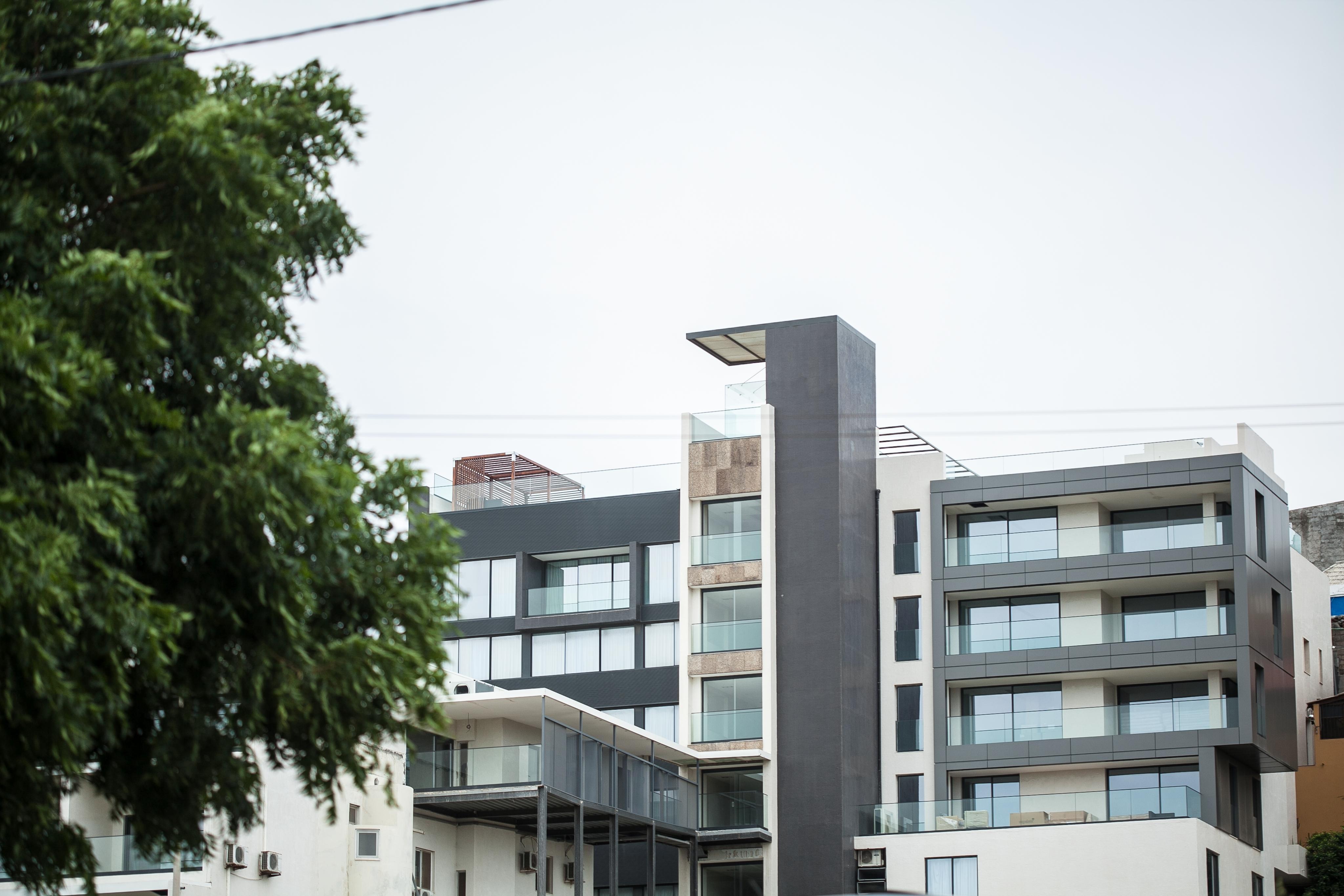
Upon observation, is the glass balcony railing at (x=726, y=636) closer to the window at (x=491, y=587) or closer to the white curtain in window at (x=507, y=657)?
the white curtain in window at (x=507, y=657)

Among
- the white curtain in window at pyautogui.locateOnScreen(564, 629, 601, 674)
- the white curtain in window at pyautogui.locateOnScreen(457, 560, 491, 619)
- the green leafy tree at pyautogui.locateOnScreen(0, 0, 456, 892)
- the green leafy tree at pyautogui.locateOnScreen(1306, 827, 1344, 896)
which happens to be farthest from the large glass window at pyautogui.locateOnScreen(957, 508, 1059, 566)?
the green leafy tree at pyautogui.locateOnScreen(0, 0, 456, 892)

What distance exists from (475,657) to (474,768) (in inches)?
571

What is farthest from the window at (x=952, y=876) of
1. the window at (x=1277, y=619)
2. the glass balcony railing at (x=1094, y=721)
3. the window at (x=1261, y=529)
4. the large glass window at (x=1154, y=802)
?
the window at (x=1261, y=529)

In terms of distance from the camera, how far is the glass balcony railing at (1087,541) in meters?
48.4

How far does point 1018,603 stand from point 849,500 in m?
5.55

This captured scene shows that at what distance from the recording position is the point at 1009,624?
5006cm

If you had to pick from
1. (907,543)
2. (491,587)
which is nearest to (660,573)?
(491,587)

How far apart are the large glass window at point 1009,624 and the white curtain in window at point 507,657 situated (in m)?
12.5

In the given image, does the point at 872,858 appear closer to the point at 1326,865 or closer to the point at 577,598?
the point at 577,598

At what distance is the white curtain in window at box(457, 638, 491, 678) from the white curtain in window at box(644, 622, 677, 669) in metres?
4.97

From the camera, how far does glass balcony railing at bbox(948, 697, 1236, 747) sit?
1850 inches

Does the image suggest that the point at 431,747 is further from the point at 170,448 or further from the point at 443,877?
the point at 170,448

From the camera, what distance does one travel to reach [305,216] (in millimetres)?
18219

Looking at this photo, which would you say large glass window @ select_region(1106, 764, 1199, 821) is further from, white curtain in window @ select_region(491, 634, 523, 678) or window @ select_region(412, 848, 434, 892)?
window @ select_region(412, 848, 434, 892)
